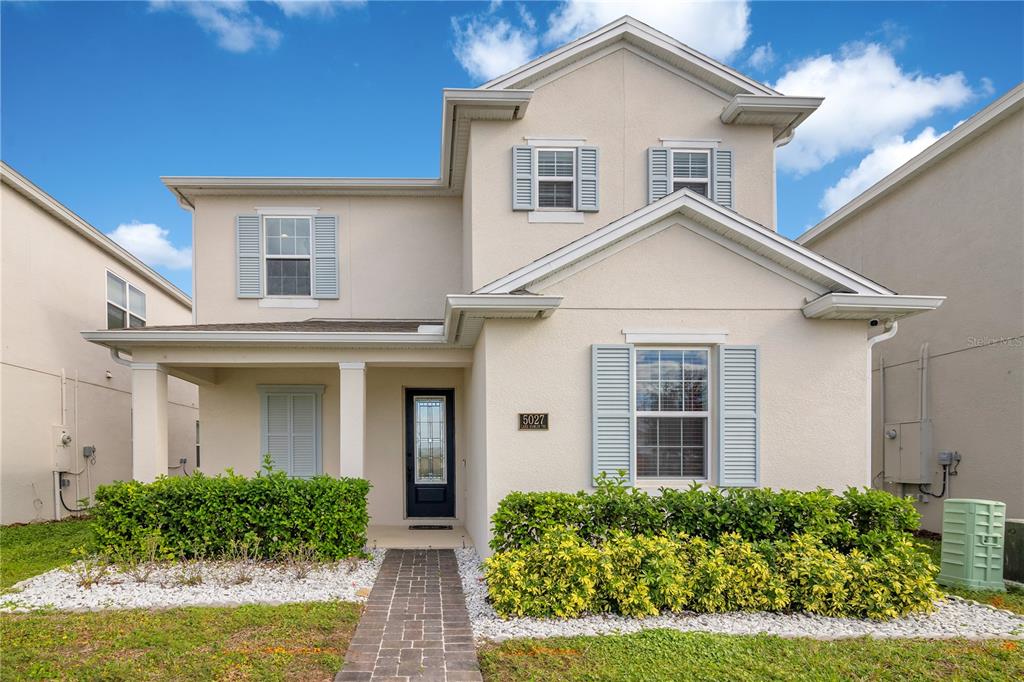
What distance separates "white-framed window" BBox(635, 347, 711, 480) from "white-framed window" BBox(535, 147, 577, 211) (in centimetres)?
321

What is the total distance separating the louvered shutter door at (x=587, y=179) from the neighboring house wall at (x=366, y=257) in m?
2.82

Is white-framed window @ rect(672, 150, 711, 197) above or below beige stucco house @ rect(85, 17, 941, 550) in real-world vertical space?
above

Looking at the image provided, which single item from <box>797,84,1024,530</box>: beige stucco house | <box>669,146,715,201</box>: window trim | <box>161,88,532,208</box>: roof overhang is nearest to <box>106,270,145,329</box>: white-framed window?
<box>161,88,532,208</box>: roof overhang

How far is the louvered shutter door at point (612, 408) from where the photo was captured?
723 centimetres

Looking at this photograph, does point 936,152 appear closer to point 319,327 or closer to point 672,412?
point 672,412

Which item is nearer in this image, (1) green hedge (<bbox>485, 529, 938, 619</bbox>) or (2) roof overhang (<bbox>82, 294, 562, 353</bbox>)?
(1) green hedge (<bbox>485, 529, 938, 619</bbox>)

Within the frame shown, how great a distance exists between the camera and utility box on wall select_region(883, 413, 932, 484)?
10219 millimetres

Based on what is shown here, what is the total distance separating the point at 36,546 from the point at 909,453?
13.9 metres

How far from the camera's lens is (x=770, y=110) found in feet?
30.8

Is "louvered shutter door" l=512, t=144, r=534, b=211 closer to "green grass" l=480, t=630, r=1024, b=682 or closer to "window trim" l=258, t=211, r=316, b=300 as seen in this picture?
"window trim" l=258, t=211, r=316, b=300

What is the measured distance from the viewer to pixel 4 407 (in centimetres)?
1021

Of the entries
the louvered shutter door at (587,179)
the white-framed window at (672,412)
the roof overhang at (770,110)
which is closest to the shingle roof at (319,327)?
the louvered shutter door at (587,179)

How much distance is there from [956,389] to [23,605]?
507 inches

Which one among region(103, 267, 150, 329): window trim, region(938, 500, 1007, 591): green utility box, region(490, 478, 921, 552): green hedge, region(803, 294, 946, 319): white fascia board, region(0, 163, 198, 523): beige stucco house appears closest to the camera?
region(490, 478, 921, 552): green hedge
